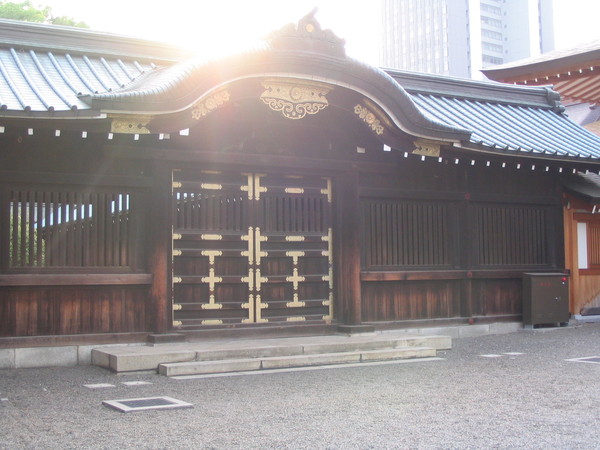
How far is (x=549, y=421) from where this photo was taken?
245 inches

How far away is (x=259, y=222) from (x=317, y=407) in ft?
16.6

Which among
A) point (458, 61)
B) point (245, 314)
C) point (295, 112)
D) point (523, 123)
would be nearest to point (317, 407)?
point (245, 314)

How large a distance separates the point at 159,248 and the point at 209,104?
217 centimetres

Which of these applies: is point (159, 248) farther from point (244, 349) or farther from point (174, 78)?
point (174, 78)

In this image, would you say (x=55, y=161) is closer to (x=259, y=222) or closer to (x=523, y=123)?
(x=259, y=222)

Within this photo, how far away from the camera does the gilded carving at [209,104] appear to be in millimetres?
10234

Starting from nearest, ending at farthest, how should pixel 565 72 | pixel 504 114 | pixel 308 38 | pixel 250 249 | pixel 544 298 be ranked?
1. pixel 308 38
2. pixel 250 249
3. pixel 544 298
4. pixel 504 114
5. pixel 565 72

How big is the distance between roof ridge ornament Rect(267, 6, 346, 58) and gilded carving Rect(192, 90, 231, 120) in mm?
996

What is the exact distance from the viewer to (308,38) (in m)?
10.7

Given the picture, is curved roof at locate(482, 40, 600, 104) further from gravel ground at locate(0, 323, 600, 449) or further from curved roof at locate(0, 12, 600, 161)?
gravel ground at locate(0, 323, 600, 449)

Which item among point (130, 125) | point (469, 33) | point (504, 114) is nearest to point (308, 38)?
point (130, 125)

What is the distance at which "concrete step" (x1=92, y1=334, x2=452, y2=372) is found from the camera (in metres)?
9.18

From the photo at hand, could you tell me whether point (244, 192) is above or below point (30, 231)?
above

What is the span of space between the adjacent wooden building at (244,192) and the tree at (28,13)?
65.7ft
